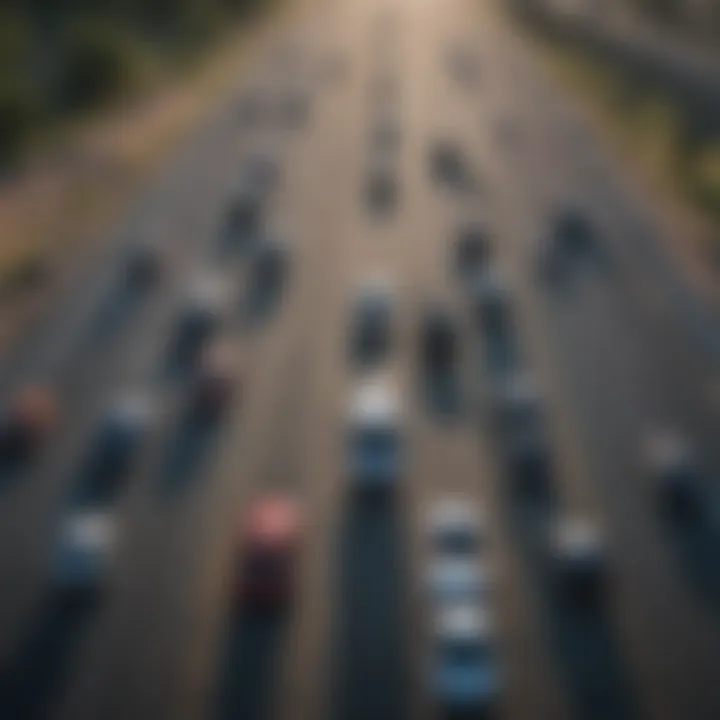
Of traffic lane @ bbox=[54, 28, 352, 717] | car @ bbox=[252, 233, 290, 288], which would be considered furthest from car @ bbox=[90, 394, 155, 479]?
car @ bbox=[252, 233, 290, 288]

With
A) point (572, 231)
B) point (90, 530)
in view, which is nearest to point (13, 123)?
point (572, 231)

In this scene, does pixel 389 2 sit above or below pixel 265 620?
above

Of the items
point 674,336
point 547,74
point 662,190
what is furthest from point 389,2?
point 674,336

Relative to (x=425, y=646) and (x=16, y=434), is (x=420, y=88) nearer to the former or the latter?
(x=16, y=434)

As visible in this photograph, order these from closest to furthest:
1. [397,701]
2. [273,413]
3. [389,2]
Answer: [397,701], [273,413], [389,2]

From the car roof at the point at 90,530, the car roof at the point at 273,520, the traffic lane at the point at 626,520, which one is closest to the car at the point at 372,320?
the traffic lane at the point at 626,520
